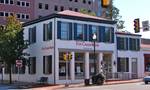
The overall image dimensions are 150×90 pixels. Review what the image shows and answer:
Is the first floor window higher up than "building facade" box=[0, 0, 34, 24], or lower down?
lower down

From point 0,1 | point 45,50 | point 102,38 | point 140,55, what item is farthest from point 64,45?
point 0,1

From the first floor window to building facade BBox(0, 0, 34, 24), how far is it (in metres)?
45.7

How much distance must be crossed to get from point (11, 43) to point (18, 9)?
4949cm

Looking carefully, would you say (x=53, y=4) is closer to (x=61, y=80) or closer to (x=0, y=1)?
(x=0, y=1)

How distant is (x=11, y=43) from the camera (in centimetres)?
5594

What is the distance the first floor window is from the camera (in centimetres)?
6236

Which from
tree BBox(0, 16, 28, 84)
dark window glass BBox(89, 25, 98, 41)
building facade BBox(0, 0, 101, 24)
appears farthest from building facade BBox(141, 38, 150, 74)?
building facade BBox(0, 0, 101, 24)

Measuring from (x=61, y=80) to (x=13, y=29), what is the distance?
1004 centimetres

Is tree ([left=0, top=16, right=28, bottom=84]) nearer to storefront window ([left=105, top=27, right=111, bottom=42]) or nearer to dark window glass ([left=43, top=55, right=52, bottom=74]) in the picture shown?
dark window glass ([left=43, top=55, right=52, bottom=74])

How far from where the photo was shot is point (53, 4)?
112812mm

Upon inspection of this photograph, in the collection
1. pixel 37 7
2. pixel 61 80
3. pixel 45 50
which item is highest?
pixel 37 7

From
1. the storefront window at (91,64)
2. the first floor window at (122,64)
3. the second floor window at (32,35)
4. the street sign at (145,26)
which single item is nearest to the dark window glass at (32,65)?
the second floor window at (32,35)

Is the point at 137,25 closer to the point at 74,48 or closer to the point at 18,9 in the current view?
the point at 74,48

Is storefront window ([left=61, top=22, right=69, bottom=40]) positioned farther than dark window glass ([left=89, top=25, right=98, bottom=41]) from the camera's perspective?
No
